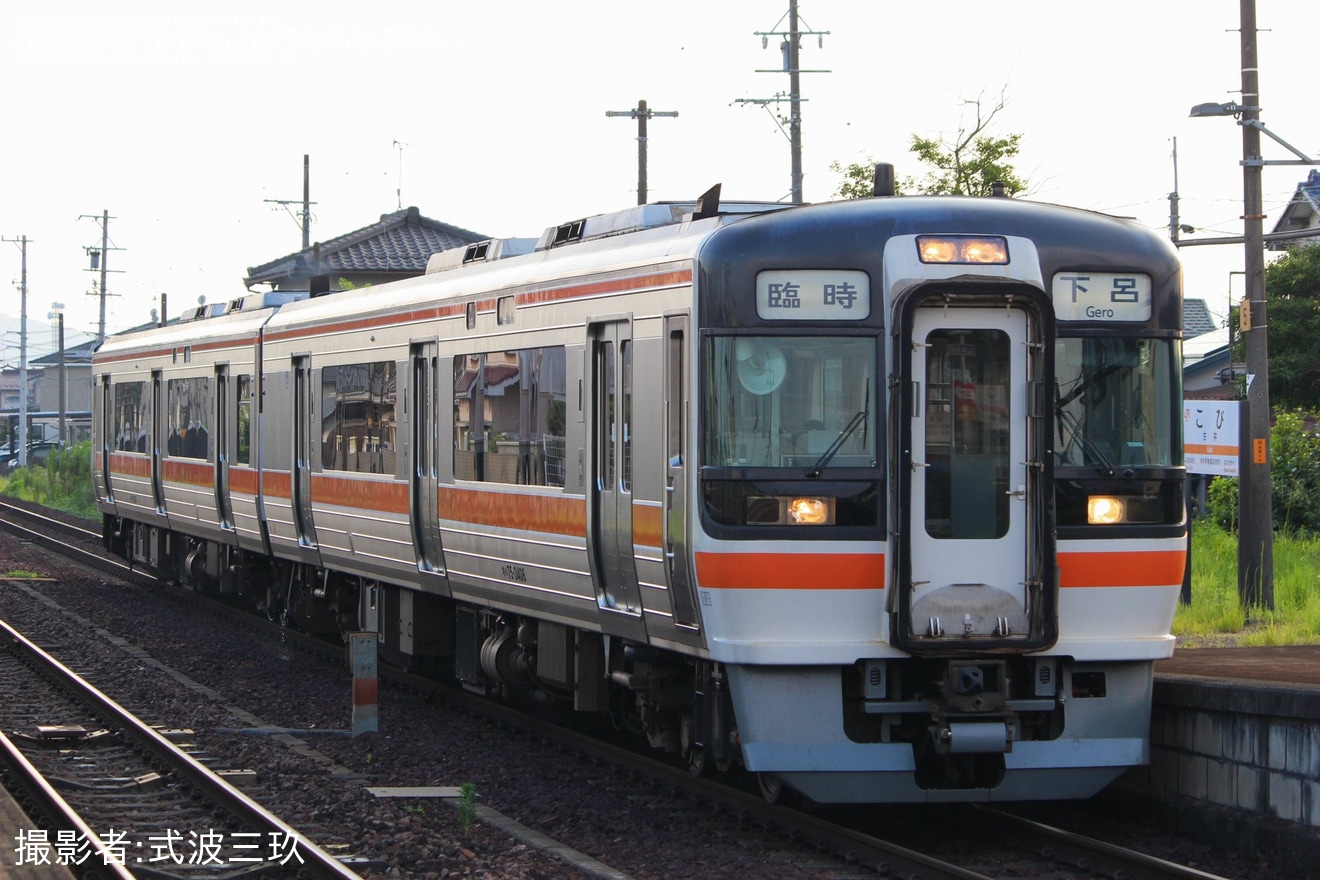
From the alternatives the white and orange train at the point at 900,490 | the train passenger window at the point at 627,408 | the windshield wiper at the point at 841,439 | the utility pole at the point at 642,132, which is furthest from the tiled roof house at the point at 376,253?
the windshield wiper at the point at 841,439

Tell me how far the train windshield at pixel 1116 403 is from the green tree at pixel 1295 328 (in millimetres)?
21189

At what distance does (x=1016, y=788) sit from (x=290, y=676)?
24.6 feet

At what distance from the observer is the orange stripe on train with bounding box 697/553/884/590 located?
7578 mm

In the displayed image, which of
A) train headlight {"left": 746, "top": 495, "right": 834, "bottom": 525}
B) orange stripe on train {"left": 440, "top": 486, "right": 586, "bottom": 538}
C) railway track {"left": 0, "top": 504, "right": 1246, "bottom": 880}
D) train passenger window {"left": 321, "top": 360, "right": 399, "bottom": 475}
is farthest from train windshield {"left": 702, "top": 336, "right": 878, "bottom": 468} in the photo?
train passenger window {"left": 321, "top": 360, "right": 399, "bottom": 475}

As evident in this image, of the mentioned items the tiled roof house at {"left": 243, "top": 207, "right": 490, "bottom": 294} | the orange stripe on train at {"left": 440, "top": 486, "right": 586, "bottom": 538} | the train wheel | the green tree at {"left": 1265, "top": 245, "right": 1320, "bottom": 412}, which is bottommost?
the train wheel

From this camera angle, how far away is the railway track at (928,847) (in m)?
7.15

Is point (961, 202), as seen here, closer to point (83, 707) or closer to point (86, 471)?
point (83, 707)

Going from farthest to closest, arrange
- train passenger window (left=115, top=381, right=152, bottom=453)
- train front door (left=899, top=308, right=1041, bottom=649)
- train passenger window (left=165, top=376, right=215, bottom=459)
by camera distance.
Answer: train passenger window (left=115, top=381, right=152, bottom=453) < train passenger window (left=165, top=376, right=215, bottom=459) < train front door (left=899, top=308, right=1041, bottom=649)

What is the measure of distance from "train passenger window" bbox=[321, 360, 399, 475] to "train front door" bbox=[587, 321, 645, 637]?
3299 millimetres

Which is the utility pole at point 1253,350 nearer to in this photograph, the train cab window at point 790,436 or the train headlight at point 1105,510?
the train headlight at point 1105,510

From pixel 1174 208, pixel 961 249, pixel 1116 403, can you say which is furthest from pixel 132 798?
pixel 1174 208

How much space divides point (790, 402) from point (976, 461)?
846 mm

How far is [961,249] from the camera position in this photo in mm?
7715

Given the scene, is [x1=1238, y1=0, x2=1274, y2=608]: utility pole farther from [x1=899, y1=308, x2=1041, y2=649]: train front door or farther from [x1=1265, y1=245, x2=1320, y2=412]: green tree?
[x1=1265, y1=245, x2=1320, y2=412]: green tree
